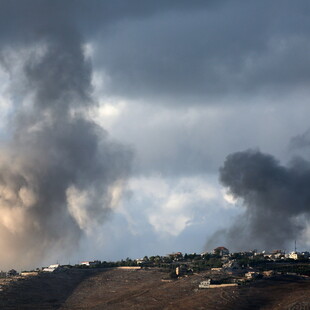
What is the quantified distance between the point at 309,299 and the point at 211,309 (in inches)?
968

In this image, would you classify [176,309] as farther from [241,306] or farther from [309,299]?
[309,299]

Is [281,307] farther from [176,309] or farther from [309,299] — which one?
[176,309]

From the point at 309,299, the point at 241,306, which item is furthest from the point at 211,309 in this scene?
the point at 309,299

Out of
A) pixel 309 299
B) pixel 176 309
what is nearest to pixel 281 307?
pixel 309 299

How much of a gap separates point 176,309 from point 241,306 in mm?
16705

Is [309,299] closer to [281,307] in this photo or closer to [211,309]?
[281,307]

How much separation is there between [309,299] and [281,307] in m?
7.80

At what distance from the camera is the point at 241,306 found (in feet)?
646

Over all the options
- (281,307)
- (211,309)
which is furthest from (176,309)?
(281,307)

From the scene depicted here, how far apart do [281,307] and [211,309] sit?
17.6m

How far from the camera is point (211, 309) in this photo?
19612cm

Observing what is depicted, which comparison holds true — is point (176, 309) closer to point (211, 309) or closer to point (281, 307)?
point (211, 309)

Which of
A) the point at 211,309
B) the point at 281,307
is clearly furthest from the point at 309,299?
the point at 211,309

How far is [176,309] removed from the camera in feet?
655
